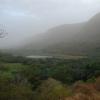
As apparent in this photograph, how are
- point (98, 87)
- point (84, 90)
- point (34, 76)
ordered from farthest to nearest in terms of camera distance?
1. point (34, 76)
2. point (98, 87)
3. point (84, 90)

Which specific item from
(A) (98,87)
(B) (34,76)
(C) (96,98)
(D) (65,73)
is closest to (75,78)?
(D) (65,73)

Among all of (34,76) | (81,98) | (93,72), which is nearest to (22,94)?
(81,98)

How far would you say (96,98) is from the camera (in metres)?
36.5

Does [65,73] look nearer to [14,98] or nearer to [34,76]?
[34,76]

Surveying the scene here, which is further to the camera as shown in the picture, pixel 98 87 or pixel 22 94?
pixel 98 87

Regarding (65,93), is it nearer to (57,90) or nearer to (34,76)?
(57,90)

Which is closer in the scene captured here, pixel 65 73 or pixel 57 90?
pixel 57 90

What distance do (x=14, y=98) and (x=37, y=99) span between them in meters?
2.64

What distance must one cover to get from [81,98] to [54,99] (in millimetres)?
3171

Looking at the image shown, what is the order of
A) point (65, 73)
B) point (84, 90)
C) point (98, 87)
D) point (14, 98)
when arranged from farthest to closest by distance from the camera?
point (65, 73)
point (98, 87)
point (84, 90)
point (14, 98)

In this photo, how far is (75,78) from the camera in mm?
82125

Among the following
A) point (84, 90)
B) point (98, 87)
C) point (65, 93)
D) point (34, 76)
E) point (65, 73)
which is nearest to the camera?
point (65, 93)

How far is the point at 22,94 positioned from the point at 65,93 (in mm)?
8072

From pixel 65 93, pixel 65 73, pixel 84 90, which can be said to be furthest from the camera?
pixel 65 73
